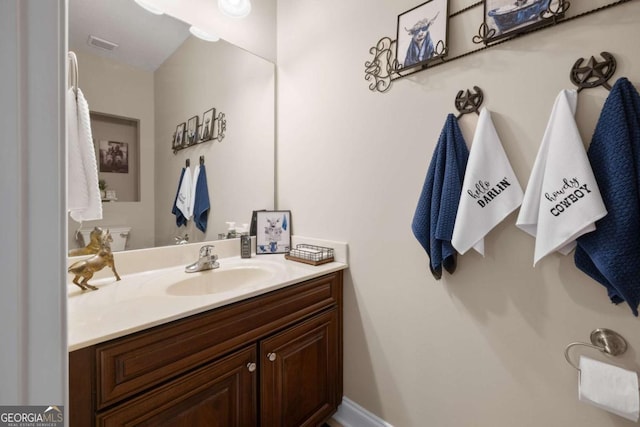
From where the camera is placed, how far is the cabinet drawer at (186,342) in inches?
28.0

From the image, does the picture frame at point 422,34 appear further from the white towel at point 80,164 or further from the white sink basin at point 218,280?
the white towel at point 80,164

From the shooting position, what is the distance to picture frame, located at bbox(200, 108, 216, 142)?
57.2 inches

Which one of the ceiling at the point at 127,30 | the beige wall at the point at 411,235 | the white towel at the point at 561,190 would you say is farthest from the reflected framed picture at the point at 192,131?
the white towel at the point at 561,190

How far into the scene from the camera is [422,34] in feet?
3.59

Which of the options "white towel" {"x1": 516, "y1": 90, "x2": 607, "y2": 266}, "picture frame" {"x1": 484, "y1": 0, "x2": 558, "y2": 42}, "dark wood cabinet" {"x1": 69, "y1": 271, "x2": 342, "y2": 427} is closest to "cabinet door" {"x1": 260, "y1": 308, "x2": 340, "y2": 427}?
"dark wood cabinet" {"x1": 69, "y1": 271, "x2": 342, "y2": 427}

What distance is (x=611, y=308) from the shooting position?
2.60ft

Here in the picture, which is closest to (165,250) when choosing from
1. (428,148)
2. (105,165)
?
(105,165)

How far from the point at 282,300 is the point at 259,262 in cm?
41

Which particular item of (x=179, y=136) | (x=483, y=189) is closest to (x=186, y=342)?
(x=179, y=136)

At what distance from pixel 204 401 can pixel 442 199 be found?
3.48 feet

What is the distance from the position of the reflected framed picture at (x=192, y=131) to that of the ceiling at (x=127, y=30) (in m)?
0.26

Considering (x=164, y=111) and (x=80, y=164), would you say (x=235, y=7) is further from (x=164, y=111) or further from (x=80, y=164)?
(x=80, y=164)

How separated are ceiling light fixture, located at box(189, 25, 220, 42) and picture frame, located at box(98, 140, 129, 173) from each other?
Result: 67 centimetres

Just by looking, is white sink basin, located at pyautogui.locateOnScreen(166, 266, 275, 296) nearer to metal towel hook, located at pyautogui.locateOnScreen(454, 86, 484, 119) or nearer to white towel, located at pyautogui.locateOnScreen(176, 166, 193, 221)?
white towel, located at pyautogui.locateOnScreen(176, 166, 193, 221)
